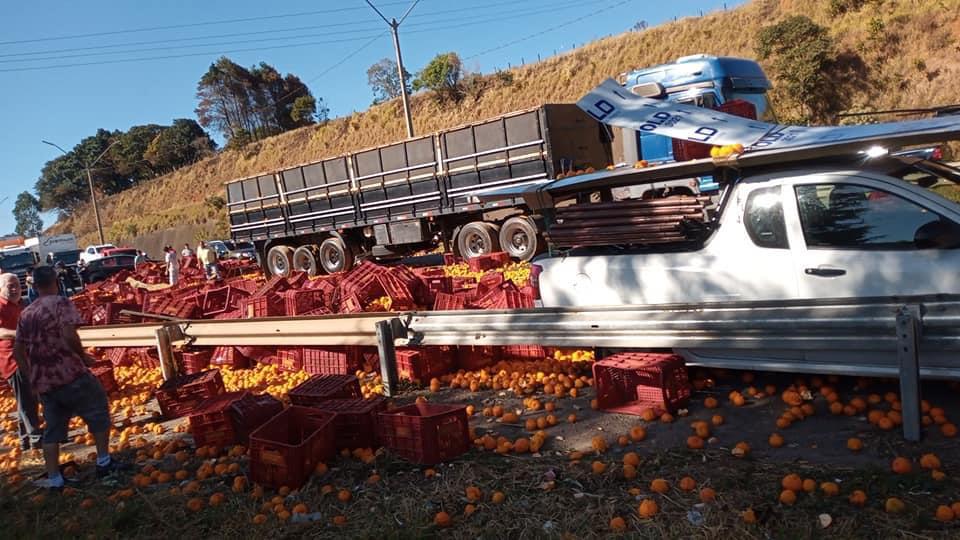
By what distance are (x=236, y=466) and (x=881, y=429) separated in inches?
178

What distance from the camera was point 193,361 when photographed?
8.25m

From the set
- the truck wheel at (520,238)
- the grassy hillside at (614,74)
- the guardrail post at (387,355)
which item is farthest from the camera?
the grassy hillside at (614,74)

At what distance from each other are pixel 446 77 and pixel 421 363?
139 ft

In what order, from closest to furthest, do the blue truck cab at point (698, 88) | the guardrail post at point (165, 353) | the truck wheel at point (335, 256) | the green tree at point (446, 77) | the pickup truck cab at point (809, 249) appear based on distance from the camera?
the pickup truck cab at point (809, 249)
the guardrail post at point (165, 353)
the blue truck cab at point (698, 88)
the truck wheel at point (335, 256)
the green tree at point (446, 77)

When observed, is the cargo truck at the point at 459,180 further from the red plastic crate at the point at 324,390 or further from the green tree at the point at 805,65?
the green tree at the point at 805,65

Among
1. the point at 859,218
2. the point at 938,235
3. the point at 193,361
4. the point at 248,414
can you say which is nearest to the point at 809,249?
the point at 859,218

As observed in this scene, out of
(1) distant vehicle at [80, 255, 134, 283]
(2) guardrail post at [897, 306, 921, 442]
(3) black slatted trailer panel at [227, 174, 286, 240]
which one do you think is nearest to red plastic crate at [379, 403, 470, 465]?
(2) guardrail post at [897, 306, 921, 442]

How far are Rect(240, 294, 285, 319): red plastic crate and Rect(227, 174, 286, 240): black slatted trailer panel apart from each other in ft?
34.8

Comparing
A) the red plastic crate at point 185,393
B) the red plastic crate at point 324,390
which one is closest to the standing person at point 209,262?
the red plastic crate at point 185,393

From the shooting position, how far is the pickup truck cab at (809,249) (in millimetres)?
4234

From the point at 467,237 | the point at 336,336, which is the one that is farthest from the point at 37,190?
the point at 336,336

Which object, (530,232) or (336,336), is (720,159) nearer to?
(336,336)

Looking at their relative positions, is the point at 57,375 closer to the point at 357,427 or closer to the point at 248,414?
the point at 248,414

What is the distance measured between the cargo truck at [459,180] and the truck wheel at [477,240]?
2 cm
